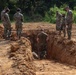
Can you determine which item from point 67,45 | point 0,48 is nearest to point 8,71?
point 0,48

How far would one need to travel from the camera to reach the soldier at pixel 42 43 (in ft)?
53.8

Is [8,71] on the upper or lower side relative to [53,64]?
upper

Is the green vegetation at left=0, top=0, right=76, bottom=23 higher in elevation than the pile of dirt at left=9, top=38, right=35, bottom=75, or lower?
higher

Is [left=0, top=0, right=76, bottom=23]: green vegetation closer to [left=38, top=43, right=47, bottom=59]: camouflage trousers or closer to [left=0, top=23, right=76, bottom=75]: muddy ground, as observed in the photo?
[left=0, top=23, right=76, bottom=75]: muddy ground

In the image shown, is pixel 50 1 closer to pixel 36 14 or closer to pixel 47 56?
pixel 36 14

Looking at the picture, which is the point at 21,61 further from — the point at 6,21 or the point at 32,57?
the point at 6,21

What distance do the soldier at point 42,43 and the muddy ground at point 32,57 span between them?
275 millimetres

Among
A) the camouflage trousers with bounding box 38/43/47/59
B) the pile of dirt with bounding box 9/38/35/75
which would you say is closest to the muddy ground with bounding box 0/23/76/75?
the pile of dirt with bounding box 9/38/35/75

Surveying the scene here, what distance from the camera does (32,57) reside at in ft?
44.0

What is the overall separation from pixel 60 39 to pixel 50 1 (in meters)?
16.6

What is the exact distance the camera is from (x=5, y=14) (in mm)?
15625

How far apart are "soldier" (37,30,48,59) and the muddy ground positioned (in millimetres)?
275

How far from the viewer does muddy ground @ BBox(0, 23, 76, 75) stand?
29.2 feet

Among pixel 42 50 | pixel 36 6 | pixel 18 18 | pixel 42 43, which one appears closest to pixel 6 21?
pixel 18 18
